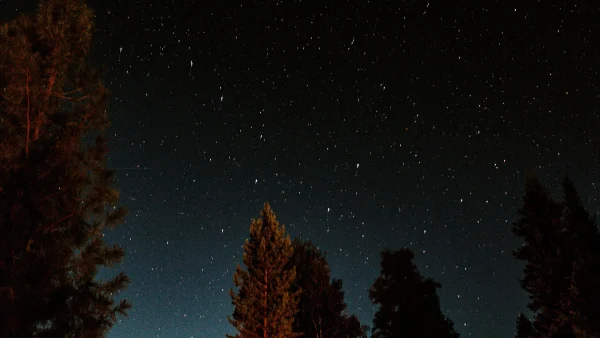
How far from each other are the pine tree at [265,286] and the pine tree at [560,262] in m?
11.2

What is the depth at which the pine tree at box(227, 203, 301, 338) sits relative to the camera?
2062 centimetres

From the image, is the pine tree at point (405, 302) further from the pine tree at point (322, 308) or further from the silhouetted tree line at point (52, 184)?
the silhouetted tree line at point (52, 184)

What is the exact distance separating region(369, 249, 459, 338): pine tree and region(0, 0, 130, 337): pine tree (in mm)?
19963

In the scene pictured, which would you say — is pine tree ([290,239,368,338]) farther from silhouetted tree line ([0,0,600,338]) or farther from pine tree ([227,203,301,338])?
silhouetted tree line ([0,0,600,338])

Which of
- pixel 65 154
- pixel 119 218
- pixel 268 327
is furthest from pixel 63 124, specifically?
pixel 268 327

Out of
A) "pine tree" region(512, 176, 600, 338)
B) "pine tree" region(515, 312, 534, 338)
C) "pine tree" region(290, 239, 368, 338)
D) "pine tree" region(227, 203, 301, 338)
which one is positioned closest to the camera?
"pine tree" region(512, 176, 600, 338)

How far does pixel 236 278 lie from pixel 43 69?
15.4m

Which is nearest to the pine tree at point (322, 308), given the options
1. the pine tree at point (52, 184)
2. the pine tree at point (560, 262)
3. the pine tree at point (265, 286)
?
the pine tree at point (265, 286)

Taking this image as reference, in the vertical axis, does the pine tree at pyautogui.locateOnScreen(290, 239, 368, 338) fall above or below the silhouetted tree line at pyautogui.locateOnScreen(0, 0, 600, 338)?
above

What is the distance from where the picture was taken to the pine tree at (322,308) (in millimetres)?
23047

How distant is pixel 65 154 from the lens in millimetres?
7578

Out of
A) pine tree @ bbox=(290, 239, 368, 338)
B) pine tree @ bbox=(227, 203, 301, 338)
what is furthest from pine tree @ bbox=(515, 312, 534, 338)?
pine tree @ bbox=(227, 203, 301, 338)

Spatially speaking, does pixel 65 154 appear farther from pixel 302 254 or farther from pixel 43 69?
pixel 302 254

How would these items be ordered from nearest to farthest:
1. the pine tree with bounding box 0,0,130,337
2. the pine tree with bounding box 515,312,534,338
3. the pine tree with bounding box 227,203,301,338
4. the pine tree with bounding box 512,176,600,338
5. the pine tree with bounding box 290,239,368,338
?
the pine tree with bounding box 0,0,130,337 < the pine tree with bounding box 512,176,600,338 < the pine tree with bounding box 227,203,301,338 < the pine tree with bounding box 290,239,368,338 < the pine tree with bounding box 515,312,534,338
